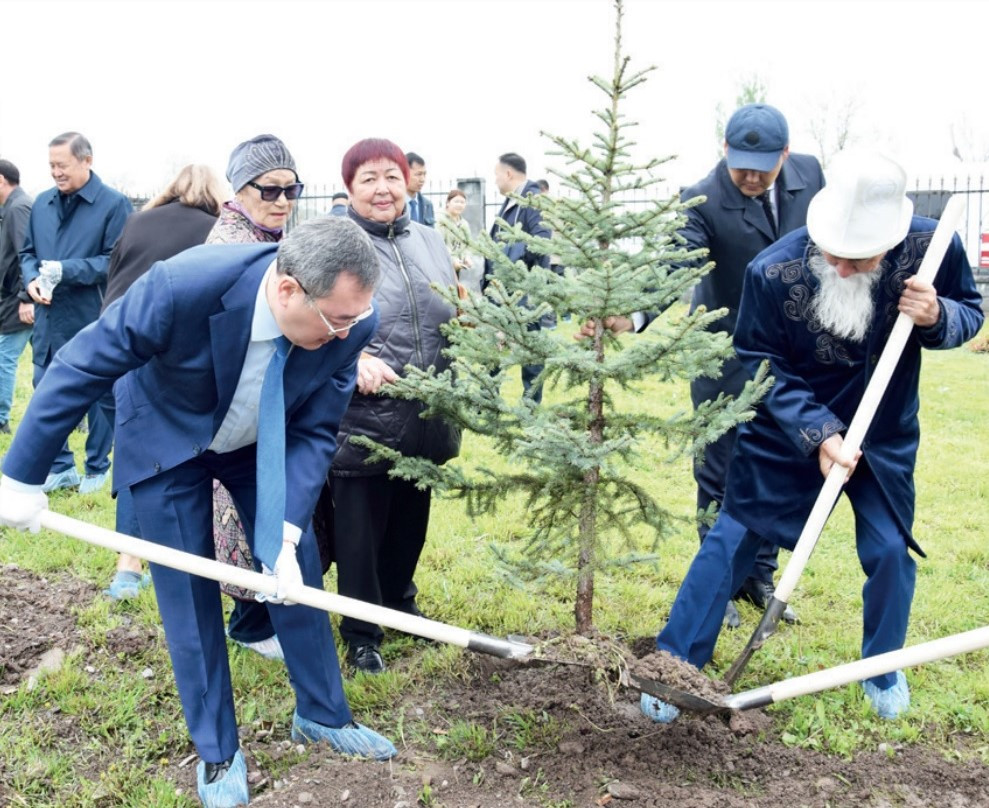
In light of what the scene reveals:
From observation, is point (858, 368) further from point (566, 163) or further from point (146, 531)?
point (146, 531)

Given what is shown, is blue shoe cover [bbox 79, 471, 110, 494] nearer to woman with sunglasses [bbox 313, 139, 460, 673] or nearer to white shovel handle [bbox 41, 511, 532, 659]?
woman with sunglasses [bbox 313, 139, 460, 673]

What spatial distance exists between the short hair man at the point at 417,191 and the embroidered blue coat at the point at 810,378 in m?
5.06

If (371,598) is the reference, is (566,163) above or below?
above

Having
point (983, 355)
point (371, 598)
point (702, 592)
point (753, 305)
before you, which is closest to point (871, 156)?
point (753, 305)

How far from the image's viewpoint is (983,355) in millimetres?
13086

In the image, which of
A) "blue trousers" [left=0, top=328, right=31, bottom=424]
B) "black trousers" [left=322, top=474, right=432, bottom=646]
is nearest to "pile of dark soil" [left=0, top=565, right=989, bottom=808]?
"black trousers" [left=322, top=474, right=432, bottom=646]

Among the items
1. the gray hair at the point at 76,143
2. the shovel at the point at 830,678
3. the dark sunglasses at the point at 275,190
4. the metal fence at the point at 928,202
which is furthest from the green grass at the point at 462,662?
the metal fence at the point at 928,202

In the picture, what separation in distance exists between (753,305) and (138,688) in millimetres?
2738

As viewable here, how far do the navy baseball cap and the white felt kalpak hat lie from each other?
816 millimetres

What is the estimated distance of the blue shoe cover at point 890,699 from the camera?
3.71 meters

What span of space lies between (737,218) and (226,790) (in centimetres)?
307

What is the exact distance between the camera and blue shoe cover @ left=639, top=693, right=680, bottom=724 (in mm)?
3516

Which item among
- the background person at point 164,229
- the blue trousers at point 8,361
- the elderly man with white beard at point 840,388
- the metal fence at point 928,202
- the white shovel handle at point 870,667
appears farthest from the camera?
the metal fence at point 928,202

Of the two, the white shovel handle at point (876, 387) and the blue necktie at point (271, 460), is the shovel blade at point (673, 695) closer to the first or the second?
the white shovel handle at point (876, 387)
